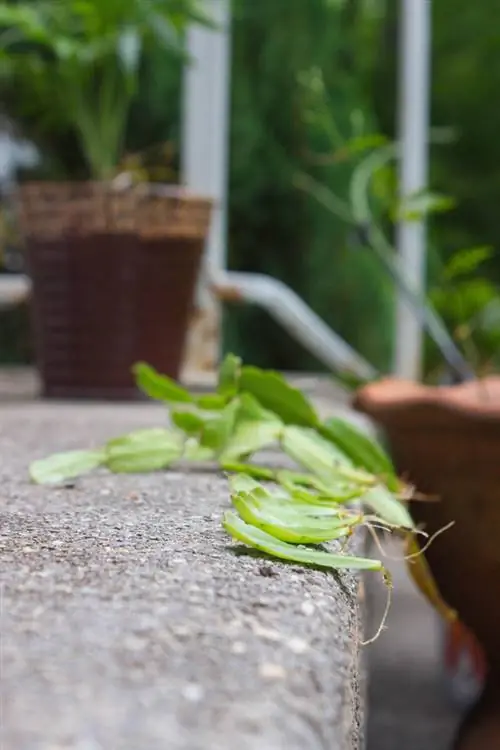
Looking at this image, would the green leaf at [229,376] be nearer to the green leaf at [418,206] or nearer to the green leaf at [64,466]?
the green leaf at [64,466]

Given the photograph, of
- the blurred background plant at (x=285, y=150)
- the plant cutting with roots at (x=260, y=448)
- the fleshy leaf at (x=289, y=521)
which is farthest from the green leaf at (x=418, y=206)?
the fleshy leaf at (x=289, y=521)

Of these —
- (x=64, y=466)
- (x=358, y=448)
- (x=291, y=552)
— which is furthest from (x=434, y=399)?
(x=291, y=552)

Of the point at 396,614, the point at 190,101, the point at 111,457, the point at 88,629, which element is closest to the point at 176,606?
the point at 88,629

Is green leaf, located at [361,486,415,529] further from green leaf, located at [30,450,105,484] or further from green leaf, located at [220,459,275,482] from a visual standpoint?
green leaf, located at [30,450,105,484]

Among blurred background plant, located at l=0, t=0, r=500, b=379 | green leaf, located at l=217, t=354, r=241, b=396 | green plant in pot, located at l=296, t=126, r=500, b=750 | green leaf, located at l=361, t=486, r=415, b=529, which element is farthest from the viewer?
blurred background plant, located at l=0, t=0, r=500, b=379

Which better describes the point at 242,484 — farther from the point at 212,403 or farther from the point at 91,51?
the point at 91,51

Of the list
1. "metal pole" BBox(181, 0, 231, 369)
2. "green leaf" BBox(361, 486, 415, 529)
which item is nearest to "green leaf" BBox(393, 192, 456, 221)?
"metal pole" BBox(181, 0, 231, 369)
